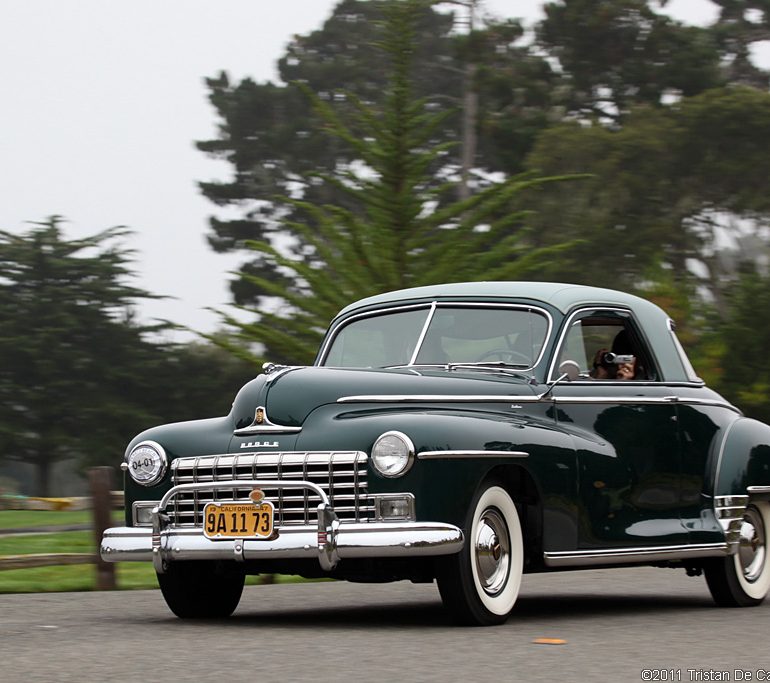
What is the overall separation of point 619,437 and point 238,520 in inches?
109

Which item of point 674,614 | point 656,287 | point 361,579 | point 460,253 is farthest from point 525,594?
A: point 656,287

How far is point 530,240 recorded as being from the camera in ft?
167

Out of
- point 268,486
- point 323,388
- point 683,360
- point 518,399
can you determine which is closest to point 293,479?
point 268,486

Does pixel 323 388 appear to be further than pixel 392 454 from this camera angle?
Yes

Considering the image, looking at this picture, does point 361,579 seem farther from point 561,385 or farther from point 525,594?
point 525,594

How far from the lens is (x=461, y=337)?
10.3 meters

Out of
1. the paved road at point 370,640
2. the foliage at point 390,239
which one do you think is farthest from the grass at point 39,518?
the paved road at point 370,640

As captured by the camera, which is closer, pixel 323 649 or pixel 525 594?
pixel 323 649

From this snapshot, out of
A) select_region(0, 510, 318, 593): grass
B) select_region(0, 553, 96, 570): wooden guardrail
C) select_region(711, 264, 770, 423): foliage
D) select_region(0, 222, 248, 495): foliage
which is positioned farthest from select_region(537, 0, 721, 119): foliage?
select_region(0, 553, 96, 570): wooden guardrail

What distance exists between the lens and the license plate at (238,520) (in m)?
8.60

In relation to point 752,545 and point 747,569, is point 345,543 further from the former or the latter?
point 752,545

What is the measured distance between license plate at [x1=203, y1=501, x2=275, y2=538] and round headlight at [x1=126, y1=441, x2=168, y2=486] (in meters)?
0.56

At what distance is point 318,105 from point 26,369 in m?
39.1

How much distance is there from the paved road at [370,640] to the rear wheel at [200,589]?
0.38 feet
